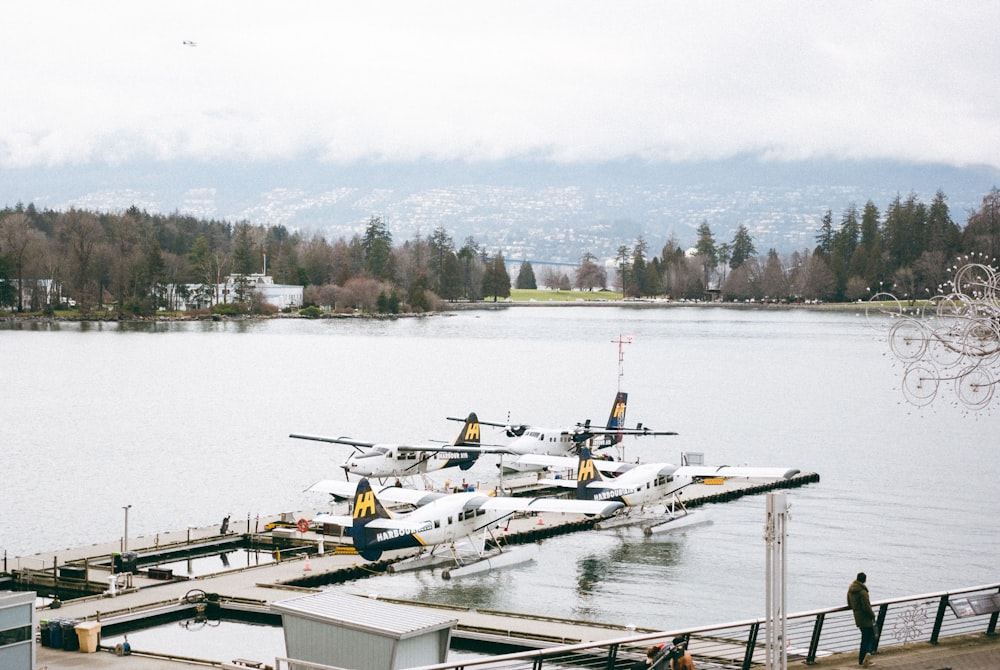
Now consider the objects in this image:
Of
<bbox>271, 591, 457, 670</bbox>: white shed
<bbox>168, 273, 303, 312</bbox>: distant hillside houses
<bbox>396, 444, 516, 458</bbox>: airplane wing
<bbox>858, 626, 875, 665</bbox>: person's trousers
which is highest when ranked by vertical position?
<bbox>168, 273, 303, 312</bbox>: distant hillside houses

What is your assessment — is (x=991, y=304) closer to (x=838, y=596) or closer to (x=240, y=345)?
(x=838, y=596)

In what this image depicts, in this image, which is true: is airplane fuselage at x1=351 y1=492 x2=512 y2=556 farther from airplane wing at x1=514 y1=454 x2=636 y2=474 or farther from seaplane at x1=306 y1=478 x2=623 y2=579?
airplane wing at x1=514 y1=454 x2=636 y2=474

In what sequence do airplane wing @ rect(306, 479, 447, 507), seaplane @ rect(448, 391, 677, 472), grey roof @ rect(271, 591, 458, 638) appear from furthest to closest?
seaplane @ rect(448, 391, 677, 472) → airplane wing @ rect(306, 479, 447, 507) → grey roof @ rect(271, 591, 458, 638)

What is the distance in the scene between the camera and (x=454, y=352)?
12725cm

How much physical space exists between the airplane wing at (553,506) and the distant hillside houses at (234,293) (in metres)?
144

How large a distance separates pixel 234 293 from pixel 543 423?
11399 cm

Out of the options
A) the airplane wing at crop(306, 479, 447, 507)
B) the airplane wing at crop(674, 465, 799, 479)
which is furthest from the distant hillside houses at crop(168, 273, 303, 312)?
the airplane wing at crop(674, 465, 799, 479)

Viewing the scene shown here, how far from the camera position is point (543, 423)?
7438 cm

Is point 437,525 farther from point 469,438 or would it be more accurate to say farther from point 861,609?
point 861,609

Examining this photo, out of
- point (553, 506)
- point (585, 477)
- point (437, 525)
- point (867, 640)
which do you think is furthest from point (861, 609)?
point (585, 477)

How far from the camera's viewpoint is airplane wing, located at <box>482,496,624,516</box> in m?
34.9

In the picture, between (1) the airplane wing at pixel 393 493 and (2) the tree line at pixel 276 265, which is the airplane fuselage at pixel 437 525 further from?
(2) the tree line at pixel 276 265

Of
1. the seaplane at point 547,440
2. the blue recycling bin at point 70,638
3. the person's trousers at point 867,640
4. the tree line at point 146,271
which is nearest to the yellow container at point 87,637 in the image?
the blue recycling bin at point 70,638

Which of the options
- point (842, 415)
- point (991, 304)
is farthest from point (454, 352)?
point (991, 304)
